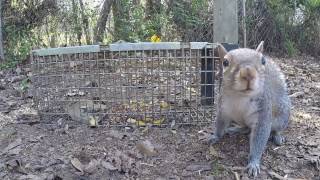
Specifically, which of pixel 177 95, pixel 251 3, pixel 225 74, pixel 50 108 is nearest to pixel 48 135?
pixel 50 108

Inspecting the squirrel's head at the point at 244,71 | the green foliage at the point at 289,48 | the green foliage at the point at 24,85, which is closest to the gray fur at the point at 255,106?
the squirrel's head at the point at 244,71

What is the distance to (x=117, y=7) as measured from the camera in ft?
23.5

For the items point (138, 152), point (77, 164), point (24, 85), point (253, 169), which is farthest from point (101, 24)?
point (253, 169)

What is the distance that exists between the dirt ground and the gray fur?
0.44 ft

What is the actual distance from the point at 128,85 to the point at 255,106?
1.29 metres

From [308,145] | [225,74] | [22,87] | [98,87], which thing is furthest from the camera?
[22,87]

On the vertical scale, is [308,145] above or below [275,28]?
below

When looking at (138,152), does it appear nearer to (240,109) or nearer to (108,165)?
(108,165)

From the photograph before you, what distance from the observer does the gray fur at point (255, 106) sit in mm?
3219

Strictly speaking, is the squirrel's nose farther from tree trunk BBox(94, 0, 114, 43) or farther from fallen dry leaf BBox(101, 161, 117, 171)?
A: tree trunk BBox(94, 0, 114, 43)

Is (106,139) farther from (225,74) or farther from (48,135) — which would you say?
(225,74)

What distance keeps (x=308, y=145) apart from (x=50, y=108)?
2.19 meters

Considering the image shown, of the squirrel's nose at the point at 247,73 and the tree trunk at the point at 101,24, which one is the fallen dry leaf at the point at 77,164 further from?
the tree trunk at the point at 101,24

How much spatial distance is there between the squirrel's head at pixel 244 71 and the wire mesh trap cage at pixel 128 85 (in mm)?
827
